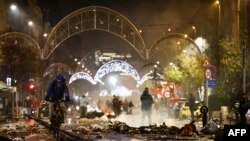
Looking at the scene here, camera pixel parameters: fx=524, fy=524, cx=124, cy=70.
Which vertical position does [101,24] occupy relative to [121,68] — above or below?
above

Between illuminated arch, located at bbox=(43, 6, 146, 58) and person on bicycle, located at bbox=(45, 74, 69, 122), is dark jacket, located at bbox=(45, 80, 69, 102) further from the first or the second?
illuminated arch, located at bbox=(43, 6, 146, 58)

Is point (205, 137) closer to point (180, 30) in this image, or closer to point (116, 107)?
point (116, 107)

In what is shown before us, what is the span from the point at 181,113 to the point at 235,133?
1268 inches

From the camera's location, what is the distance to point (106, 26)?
69062 mm

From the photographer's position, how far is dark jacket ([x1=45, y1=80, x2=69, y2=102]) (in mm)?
21281

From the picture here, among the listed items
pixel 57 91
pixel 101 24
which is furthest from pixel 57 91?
pixel 101 24

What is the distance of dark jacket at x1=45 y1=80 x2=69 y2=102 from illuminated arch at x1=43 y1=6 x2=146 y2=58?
41756 mm

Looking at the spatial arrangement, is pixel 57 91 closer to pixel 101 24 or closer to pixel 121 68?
pixel 101 24

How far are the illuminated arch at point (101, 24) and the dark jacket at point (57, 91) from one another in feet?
137

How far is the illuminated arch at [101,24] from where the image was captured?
63.8 m

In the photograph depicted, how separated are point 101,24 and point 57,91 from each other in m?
45.3

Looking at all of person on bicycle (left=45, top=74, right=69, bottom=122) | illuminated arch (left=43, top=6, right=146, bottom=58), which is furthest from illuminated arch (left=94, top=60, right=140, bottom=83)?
person on bicycle (left=45, top=74, right=69, bottom=122)

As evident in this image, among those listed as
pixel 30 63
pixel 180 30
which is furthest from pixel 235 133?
pixel 180 30

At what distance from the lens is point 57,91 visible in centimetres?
2122
